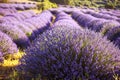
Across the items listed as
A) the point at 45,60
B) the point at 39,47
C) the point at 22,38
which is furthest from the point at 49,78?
the point at 22,38

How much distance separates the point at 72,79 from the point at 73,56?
41 cm

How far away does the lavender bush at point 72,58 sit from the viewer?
164 inches

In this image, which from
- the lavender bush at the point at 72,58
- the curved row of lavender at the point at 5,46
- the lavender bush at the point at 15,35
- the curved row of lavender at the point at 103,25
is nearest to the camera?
the lavender bush at the point at 72,58

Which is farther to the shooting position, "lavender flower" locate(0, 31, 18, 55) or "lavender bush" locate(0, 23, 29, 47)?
"lavender bush" locate(0, 23, 29, 47)

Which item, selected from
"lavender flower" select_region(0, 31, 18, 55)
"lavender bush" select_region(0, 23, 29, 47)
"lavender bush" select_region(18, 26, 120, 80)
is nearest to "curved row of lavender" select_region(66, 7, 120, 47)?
"lavender bush" select_region(0, 23, 29, 47)

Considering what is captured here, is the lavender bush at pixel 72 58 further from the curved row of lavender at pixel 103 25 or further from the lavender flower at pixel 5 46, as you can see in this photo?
the curved row of lavender at pixel 103 25

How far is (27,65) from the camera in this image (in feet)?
14.7

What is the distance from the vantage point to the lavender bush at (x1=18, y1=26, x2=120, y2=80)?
4.16 m

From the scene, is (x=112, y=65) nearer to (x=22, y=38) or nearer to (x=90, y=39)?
(x=90, y=39)

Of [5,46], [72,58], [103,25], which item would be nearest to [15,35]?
[5,46]

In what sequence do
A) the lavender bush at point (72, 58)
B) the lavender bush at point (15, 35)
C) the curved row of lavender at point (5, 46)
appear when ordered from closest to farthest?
the lavender bush at point (72, 58) < the curved row of lavender at point (5, 46) < the lavender bush at point (15, 35)

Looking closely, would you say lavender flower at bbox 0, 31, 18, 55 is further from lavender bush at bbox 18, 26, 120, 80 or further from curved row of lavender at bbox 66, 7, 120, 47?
curved row of lavender at bbox 66, 7, 120, 47

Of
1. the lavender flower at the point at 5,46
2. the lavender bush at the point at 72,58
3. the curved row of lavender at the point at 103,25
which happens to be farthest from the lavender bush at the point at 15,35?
the lavender bush at the point at 72,58

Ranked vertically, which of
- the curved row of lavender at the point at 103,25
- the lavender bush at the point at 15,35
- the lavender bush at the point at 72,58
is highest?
the lavender bush at the point at 72,58
